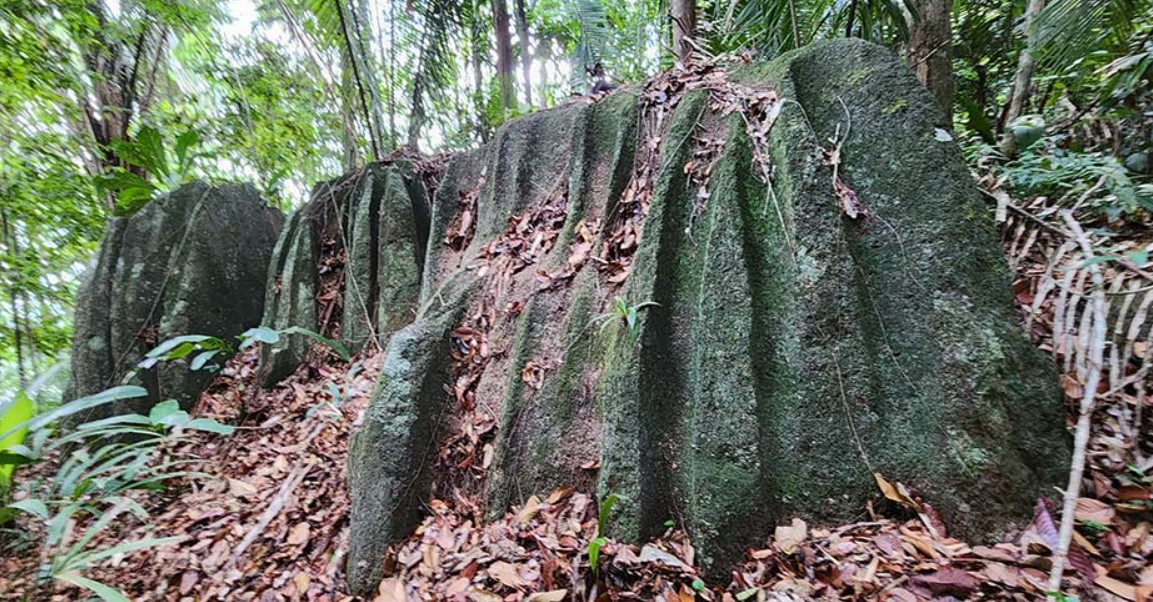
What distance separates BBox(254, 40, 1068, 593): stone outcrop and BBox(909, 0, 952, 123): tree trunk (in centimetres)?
149

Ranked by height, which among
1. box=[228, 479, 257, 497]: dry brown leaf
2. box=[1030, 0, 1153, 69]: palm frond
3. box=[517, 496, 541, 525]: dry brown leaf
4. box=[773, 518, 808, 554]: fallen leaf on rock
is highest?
box=[1030, 0, 1153, 69]: palm frond

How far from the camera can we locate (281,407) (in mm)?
4234

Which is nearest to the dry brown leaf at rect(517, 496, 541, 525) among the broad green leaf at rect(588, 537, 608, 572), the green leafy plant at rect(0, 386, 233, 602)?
the broad green leaf at rect(588, 537, 608, 572)

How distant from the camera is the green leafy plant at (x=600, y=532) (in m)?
2.19

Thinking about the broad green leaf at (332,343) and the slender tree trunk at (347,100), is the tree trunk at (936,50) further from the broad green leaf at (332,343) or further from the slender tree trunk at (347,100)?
the slender tree trunk at (347,100)

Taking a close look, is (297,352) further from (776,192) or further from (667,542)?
(776,192)

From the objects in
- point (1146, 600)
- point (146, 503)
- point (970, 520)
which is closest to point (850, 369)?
point (970, 520)

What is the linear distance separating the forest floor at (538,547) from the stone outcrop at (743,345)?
0.11 meters

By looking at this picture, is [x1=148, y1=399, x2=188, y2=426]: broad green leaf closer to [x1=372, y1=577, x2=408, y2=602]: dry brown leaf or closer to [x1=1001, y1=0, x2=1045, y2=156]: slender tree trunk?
[x1=372, y1=577, x2=408, y2=602]: dry brown leaf

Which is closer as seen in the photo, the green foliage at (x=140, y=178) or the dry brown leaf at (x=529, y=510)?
the dry brown leaf at (x=529, y=510)

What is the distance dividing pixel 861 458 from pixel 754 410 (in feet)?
1.56

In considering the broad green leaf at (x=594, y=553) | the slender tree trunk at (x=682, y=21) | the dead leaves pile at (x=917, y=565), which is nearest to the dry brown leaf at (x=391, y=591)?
the broad green leaf at (x=594, y=553)

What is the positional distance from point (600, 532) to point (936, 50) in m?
4.06

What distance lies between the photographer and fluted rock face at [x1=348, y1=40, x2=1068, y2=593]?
2178 mm
